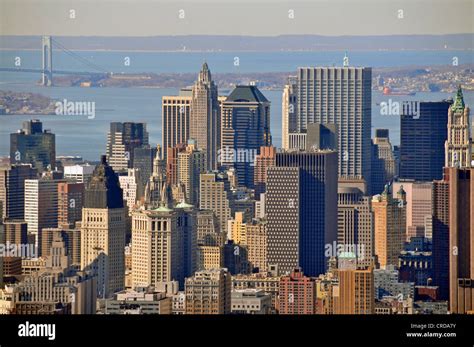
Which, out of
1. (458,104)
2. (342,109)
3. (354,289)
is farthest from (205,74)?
(342,109)

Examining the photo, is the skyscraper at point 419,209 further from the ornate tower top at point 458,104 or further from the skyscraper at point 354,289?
the skyscraper at point 354,289

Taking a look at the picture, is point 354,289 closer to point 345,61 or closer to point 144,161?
point 345,61

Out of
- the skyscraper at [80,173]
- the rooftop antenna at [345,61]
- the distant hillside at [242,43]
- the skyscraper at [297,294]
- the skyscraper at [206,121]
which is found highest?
the rooftop antenna at [345,61]

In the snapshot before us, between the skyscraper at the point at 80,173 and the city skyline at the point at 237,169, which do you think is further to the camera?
the skyscraper at the point at 80,173

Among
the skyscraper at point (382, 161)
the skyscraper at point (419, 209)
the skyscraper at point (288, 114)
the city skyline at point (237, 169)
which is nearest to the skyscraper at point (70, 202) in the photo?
the city skyline at point (237, 169)
